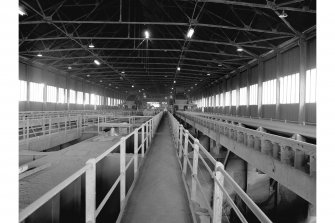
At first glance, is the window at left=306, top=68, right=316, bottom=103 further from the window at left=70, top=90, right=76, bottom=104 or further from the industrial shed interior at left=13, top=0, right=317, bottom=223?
the window at left=70, top=90, right=76, bottom=104

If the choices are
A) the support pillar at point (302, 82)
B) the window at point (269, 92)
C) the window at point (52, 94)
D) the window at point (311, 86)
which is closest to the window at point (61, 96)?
the window at point (52, 94)

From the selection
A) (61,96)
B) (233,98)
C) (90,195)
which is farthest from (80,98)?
(90,195)

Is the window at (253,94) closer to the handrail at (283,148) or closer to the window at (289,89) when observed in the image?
the window at (289,89)

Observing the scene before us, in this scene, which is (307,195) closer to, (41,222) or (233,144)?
(233,144)

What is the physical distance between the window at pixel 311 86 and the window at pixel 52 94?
30.1 metres

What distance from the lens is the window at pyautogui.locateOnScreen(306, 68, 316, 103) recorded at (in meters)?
14.8

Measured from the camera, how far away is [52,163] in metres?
6.97

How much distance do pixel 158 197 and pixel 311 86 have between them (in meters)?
15.0

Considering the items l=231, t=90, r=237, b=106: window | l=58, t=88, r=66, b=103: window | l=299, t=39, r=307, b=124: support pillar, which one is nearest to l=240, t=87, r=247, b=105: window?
l=231, t=90, r=237, b=106: window

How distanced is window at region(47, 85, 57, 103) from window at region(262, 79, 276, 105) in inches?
1080

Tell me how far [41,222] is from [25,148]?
7161 millimetres

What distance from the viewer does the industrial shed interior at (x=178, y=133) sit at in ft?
13.8
